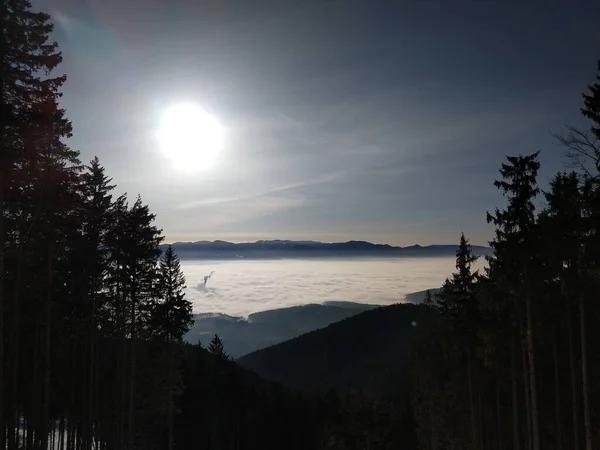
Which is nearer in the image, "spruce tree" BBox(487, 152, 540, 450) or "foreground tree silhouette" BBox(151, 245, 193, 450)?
"spruce tree" BBox(487, 152, 540, 450)

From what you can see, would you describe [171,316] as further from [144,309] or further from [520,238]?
[520,238]

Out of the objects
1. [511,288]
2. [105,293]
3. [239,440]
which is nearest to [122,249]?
[105,293]

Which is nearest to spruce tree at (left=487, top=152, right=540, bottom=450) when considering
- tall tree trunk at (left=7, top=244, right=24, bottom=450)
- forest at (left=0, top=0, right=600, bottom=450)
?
forest at (left=0, top=0, right=600, bottom=450)

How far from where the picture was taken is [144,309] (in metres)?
28.9

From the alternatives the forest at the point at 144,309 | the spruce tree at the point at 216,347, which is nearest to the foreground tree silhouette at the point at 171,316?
the forest at the point at 144,309

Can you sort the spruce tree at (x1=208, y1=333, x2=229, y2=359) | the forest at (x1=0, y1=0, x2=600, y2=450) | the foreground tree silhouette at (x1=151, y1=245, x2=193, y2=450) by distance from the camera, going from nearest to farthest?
the forest at (x1=0, y1=0, x2=600, y2=450), the foreground tree silhouette at (x1=151, y1=245, x2=193, y2=450), the spruce tree at (x1=208, y1=333, x2=229, y2=359)

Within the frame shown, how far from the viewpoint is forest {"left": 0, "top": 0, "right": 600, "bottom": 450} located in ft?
53.7

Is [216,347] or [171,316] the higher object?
[171,316]

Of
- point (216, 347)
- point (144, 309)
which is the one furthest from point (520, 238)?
point (216, 347)

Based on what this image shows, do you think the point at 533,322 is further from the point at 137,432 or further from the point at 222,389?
the point at 222,389

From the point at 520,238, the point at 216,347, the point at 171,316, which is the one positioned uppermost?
the point at 520,238

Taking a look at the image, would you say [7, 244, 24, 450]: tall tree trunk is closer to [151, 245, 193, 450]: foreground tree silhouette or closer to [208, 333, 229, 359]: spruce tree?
[151, 245, 193, 450]: foreground tree silhouette

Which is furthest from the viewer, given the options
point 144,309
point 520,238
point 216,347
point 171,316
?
point 216,347

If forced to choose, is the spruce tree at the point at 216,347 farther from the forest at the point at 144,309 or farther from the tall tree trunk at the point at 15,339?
the tall tree trunk at the point at 15,339
